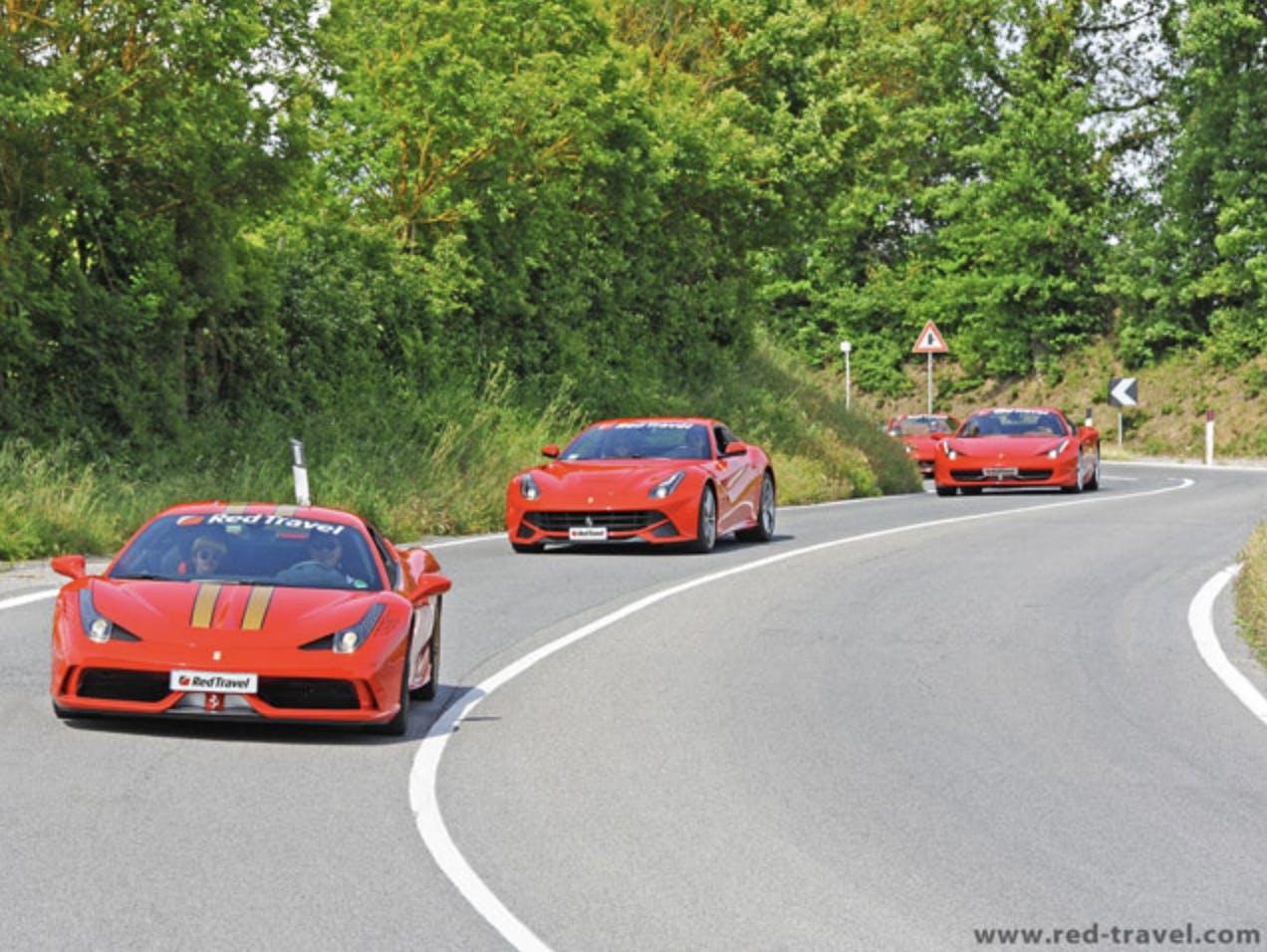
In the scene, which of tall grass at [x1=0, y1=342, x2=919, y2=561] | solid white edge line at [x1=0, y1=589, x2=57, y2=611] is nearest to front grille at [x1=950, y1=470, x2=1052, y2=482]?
tall grass at [x1=0, y1=342, x2=919, y2=561]

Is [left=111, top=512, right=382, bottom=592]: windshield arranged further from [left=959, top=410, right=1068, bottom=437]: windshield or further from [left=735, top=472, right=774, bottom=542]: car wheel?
[left=959, top=410, right=1068, bottom=437]: windshield

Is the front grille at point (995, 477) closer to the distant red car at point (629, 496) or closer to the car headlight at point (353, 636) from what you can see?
the distant red car at point (629, 496)

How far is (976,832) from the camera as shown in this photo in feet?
26.6

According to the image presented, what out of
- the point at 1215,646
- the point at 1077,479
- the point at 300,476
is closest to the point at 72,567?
the point at 1215,646

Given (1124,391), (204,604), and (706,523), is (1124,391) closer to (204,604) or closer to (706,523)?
(706,523)

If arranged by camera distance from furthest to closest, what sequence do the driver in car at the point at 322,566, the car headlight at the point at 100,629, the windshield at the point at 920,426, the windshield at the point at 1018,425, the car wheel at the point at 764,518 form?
the windshield at the point at 920,426, the windshield at the point at 1018,425, the car wheel at the point at 764,518, the driver in car at the point at 322,566, the car headlight at the point at 100,629

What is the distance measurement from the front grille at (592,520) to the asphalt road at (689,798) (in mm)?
5028

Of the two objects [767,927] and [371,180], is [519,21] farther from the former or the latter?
[767,927]

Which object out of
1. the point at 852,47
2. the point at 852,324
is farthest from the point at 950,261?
the point at 852,47

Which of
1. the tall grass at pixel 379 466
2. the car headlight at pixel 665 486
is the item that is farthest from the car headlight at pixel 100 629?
the car headlight at pixel 665 486

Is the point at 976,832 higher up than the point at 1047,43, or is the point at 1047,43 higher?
the point at 1047,43

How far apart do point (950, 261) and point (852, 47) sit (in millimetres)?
25598

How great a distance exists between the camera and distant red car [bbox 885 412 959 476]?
149 feet

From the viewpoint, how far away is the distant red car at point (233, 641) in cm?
975
